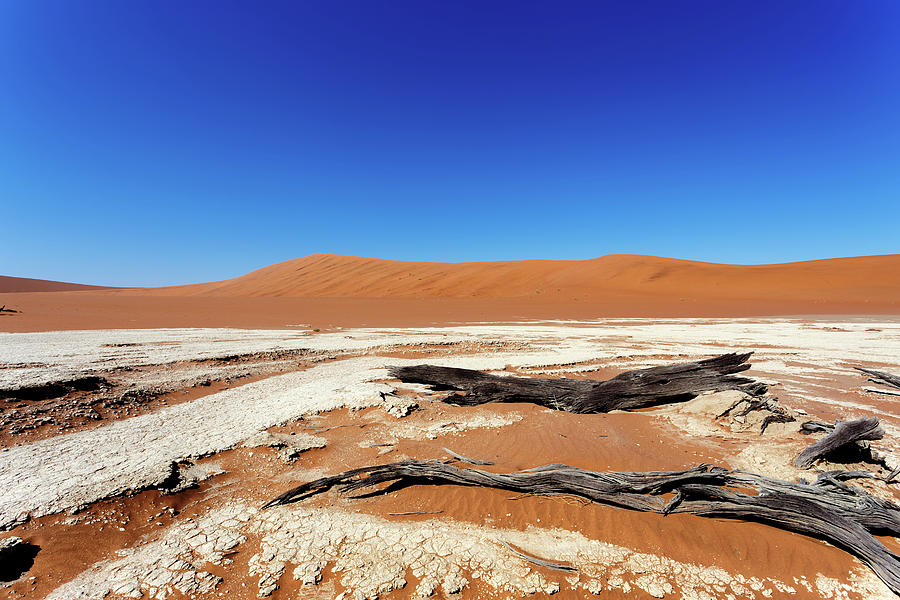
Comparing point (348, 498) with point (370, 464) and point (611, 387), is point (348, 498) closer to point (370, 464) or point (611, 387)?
point (370, 464)

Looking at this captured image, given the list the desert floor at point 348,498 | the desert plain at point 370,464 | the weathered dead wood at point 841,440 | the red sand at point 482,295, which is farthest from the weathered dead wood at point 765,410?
the red sand at point 482,295

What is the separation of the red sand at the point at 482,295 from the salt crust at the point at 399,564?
19.7 m

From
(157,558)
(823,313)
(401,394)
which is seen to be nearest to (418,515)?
(157,558)

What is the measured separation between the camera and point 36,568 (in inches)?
106

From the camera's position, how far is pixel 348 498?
365 centimetres

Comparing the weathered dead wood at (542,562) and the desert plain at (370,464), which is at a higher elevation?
the desert plain at (370,464)

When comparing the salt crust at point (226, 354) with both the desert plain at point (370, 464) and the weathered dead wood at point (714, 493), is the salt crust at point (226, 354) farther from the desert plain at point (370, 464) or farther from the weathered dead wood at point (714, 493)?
the weathered dead wood at point (714, 493)

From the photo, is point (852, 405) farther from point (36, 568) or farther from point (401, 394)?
point (36, 568)

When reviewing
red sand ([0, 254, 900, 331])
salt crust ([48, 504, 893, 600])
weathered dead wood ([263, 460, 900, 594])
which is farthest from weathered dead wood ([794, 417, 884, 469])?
red sand ([0, 254, 900, 331])

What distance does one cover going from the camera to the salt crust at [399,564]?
256 cm

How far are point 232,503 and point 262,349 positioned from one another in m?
10.2

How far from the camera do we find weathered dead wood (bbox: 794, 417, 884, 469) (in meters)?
4.20

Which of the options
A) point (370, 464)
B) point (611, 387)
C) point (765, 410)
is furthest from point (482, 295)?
point (370, 464)

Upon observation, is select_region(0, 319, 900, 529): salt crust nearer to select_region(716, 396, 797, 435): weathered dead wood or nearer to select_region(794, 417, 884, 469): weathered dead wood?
select_region(716, 396, 797, 435): weathered dead wood
